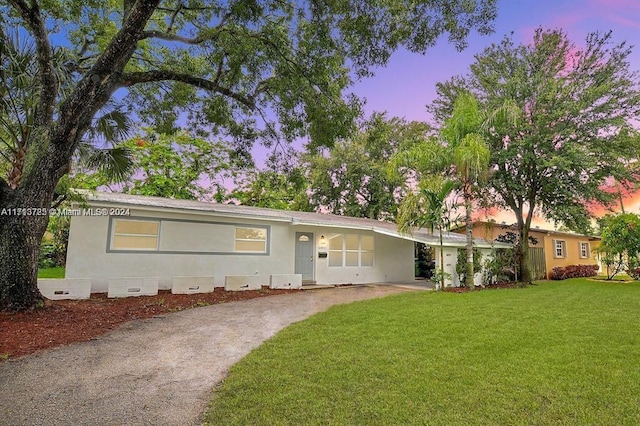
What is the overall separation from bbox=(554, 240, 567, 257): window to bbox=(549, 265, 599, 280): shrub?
97cm

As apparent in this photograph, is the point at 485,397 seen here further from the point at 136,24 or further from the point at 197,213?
the point at 197,213

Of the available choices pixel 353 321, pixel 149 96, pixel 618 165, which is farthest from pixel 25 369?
pixel 618 165

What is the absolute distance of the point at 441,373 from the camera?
4.01m

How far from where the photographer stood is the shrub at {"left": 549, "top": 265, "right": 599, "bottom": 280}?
20020mm

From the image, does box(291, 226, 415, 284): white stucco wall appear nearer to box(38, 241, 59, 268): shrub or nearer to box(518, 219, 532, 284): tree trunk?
box(518, 219, 532, 284): tree trunk

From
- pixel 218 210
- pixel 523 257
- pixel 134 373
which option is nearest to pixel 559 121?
pixel 523 257

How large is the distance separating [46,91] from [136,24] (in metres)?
2.60

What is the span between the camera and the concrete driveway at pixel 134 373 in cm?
311

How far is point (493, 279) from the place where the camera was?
49.1 ft

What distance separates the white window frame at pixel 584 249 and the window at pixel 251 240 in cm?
2313

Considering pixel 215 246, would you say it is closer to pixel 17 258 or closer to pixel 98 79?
pixel 17 258

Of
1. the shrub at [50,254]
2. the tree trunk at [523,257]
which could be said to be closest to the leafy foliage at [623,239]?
the tree trunk at [523,257]

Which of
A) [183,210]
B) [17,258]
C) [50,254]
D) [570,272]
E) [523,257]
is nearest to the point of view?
[17,258]

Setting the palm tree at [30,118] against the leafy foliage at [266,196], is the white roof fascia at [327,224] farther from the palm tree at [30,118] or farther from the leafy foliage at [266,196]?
the leafy foliage at [266,196]
